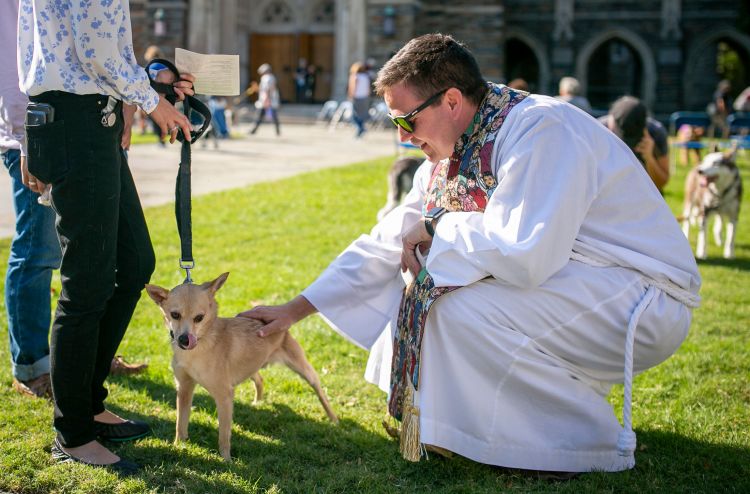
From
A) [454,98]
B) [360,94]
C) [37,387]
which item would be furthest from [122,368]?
[360,94]

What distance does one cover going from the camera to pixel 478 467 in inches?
134

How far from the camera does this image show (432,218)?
3.46 m

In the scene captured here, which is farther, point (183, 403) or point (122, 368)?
point (122, 368)

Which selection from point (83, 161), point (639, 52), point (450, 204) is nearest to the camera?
point (83, 161)

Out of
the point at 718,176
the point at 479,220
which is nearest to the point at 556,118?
the point at 479,220

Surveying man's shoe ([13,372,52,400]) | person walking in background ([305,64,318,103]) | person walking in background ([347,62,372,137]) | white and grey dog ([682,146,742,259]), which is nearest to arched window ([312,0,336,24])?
person walking in background ([305,64,318,103])

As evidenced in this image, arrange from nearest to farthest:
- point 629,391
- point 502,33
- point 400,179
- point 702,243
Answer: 1. point 629,391
2. point 702,243
3. point 400,179
4. point 502,33

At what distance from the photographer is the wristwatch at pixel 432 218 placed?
3.45 metres

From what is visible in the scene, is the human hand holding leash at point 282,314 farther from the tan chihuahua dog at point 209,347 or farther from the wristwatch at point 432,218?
the wristwatch at point 432,218

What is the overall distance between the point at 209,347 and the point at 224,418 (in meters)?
0.32

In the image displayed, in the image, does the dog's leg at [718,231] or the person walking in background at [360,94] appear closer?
the dog's leg at [718,231]

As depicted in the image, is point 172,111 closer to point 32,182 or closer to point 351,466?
point 32,182

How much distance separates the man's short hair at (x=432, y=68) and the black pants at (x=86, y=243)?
114 centimetres

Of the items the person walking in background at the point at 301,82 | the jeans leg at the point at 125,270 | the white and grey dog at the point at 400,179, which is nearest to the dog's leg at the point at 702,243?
the white and grey dog at the point at 400,179
